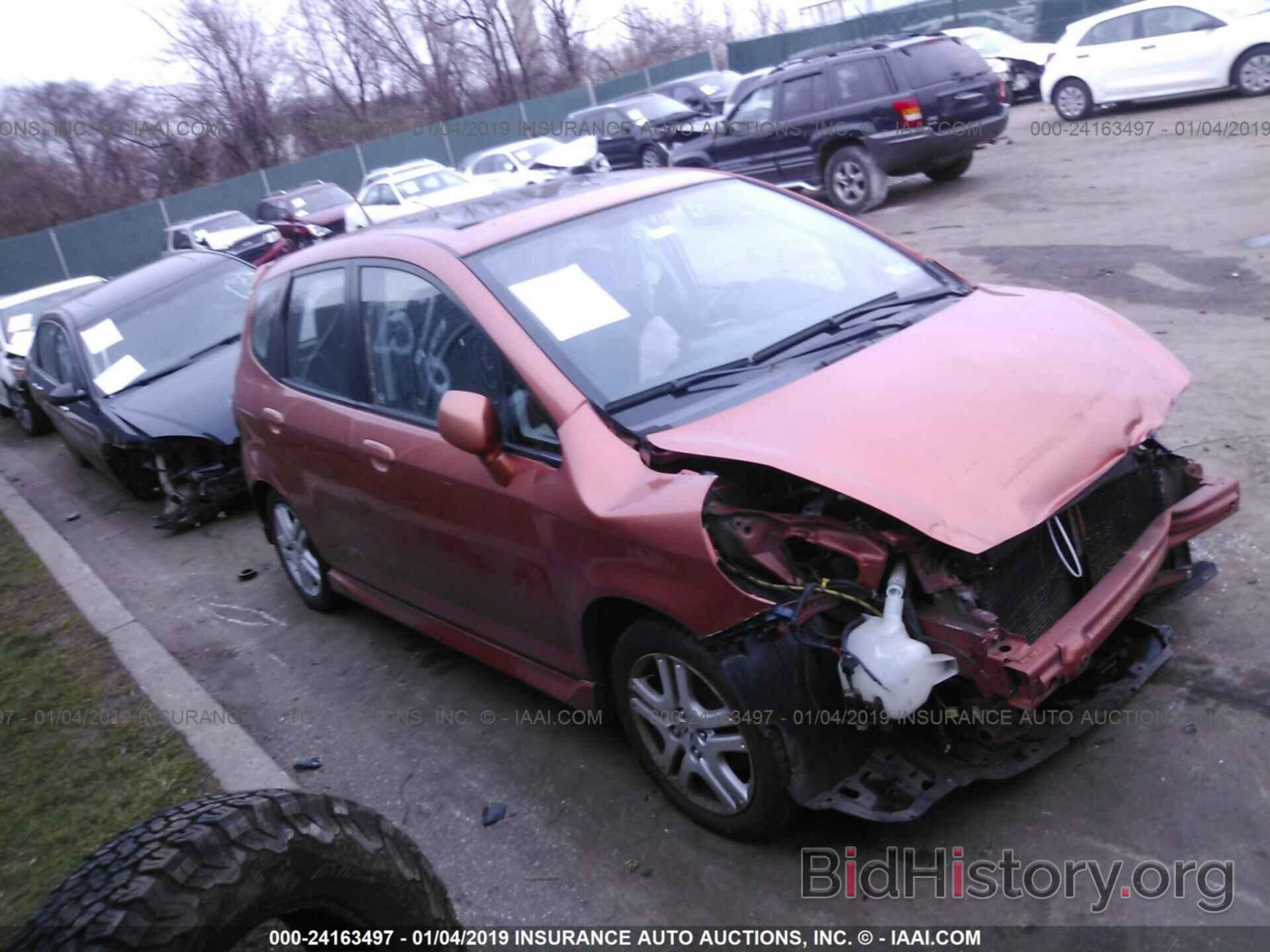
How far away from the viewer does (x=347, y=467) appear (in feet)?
15.4

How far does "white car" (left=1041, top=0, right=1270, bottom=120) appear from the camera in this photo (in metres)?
15.5

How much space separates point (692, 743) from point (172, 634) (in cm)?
400

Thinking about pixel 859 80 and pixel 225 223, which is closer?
pixel 859 80

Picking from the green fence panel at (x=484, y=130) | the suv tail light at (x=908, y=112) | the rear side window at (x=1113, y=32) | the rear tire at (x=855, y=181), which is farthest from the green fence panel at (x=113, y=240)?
the rear side window at (x=1113, y=32)

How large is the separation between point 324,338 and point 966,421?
114 inches

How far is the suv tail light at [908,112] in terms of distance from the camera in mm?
13500

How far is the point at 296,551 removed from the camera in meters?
5.95

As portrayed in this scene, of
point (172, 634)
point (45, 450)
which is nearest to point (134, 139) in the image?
point (45, 450)

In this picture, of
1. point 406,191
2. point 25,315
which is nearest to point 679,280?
point 25,315

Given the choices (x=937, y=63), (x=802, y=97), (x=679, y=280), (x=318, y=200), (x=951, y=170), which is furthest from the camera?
(x=318, y=200)

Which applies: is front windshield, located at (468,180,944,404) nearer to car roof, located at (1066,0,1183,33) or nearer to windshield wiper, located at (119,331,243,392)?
windshield wiper, located at (119,331,243,392)

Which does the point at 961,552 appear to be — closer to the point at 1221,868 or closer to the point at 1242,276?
the point at 1221,868

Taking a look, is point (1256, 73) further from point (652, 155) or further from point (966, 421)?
point (966, 421)

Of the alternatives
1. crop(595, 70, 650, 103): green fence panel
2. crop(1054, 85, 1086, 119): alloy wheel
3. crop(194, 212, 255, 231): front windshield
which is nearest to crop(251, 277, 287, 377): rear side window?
crop(1054, 85, 1086, 119): alloy wheel
